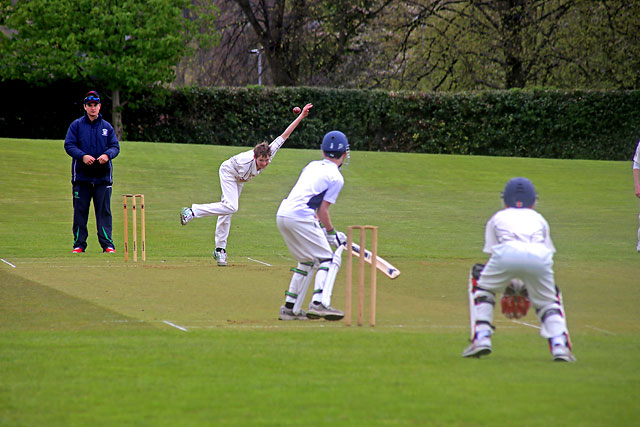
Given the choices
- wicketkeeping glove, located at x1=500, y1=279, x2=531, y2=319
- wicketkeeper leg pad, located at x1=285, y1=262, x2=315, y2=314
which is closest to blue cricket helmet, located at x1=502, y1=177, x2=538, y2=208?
wicketkeeping glove, located at x1=500, y1=279, x2=531, y2=319

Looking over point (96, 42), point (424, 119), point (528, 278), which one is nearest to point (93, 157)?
point (528, 278)

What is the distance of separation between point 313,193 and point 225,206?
3982 mm

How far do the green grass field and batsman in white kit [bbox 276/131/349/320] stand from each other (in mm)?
213

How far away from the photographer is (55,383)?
5.35 meters

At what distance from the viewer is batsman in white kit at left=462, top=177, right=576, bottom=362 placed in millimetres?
6047

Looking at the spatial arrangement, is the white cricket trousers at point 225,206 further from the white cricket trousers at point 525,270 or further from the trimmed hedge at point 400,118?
the trimmed hedge at point 400,118

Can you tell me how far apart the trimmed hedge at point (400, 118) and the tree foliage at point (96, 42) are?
2.77 ft

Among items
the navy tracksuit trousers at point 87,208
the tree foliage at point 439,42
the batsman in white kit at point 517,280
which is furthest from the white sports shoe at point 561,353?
the tree foliage at point 439,42

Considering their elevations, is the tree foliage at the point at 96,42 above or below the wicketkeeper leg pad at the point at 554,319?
above

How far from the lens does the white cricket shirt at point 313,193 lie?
7.84 meters

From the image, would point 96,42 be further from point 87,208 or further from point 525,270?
point 525,270

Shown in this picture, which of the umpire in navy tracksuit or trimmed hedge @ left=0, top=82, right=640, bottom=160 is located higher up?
trimmed hedge @ left=0, top=82, right=640, bottom=160

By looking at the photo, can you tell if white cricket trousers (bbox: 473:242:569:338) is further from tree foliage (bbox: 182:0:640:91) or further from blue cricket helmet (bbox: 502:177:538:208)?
tree foliage (bbox: 182:0:640:91)

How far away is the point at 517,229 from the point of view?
618 centimetres
